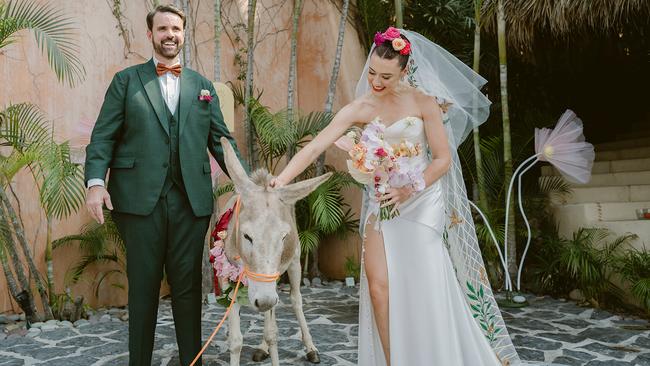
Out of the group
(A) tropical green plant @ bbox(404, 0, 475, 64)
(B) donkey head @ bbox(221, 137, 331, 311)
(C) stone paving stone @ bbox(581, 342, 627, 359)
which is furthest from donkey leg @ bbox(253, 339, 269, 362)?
(A) tropical green plant @ bbox(404, 0, 475, 64)

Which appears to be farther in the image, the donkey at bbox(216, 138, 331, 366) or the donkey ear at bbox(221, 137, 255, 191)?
the donkey ear at bbox(221, 137, 255, 191)

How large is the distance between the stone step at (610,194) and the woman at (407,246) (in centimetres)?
510

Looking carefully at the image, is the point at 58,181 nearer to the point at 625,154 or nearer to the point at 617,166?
the point at 617,166

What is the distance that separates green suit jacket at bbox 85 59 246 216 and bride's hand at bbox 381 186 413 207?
1.03 m

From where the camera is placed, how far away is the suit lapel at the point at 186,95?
3.03m

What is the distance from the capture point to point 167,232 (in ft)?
9.95

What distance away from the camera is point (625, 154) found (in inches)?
363

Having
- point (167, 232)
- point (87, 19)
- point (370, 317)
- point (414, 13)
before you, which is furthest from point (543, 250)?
point (87, 19)

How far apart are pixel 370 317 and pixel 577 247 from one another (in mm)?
4235

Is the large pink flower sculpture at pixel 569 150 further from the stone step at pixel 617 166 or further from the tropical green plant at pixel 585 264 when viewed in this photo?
the stone step at pixel 617 166

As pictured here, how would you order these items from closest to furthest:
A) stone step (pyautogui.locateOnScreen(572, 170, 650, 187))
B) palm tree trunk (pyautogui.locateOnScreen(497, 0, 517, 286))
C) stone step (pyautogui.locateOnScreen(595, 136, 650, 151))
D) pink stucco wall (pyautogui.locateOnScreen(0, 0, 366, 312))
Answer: pink stucco wall (pyautogui.locateOnScreen(0, 0, 366, 312)) → palm tree trunk (pyautogui.locateOnScreen(497, 0, 517, 286)) → stone step (pyautogui.locateOnScreen(572, 170, 650, 187)) → stone step (pyautogui.locateOnScreen(595, 136, 650, 151))

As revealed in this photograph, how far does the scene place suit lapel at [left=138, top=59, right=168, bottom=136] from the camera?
296 cm

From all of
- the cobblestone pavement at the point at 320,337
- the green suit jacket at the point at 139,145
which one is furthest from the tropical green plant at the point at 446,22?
the green suit jacket at the point at 139,145

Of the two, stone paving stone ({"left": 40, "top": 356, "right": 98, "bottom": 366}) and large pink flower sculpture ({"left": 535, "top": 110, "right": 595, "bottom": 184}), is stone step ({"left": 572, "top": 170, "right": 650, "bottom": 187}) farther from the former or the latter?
stone paving stone ({"left": 40, "top": 356, "right": 98, "bottom": 366})
